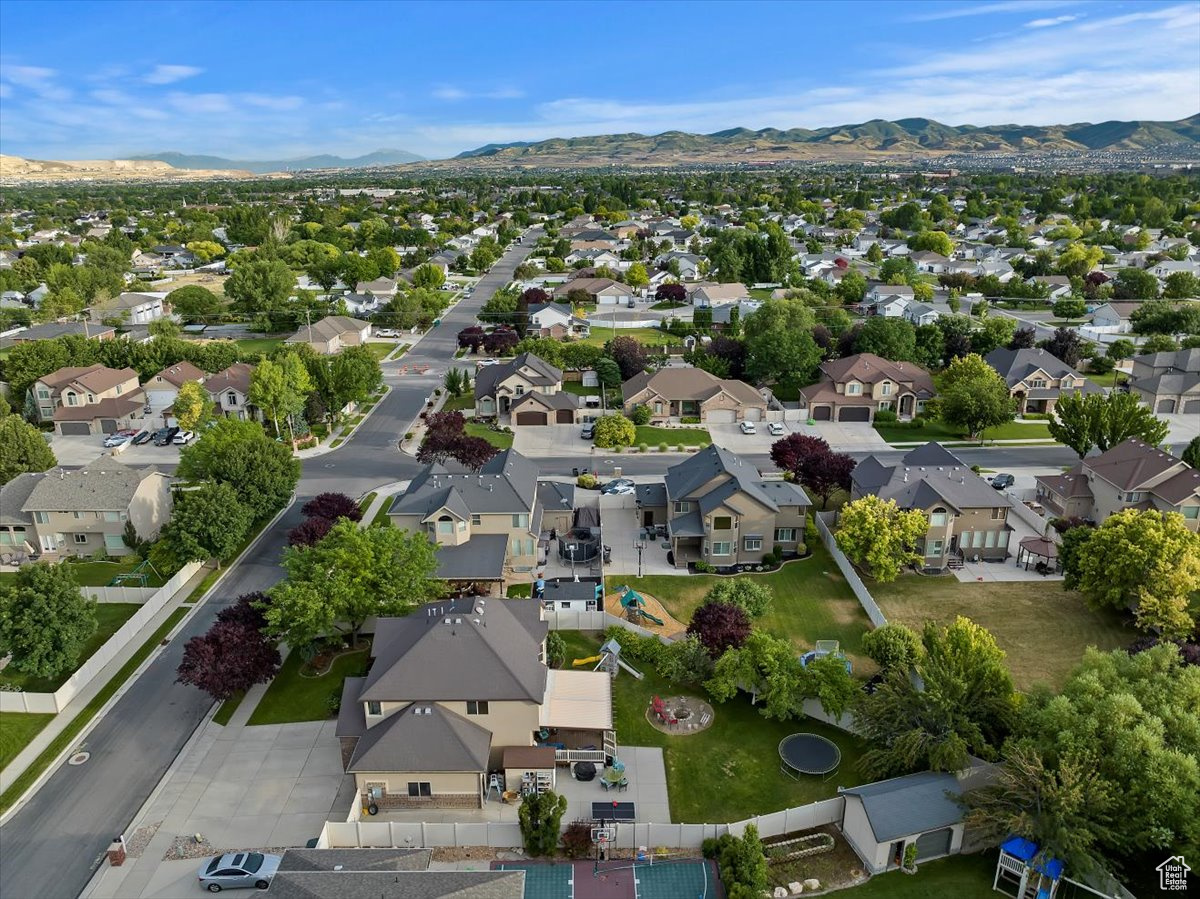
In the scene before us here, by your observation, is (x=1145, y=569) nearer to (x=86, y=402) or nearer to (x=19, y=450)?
(x=19, y=450)

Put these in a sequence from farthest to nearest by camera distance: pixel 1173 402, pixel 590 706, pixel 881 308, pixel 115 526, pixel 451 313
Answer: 1. pixel 451 313
2. pixel 881 308
3. pixel 1173 402
4. pixel 115 526
5. pixel 590 706

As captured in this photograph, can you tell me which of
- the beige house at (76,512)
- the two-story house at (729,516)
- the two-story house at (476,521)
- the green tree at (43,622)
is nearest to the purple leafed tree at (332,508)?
the two-story house at (476,521)

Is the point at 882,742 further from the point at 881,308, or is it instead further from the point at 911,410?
→ the point at 881,308

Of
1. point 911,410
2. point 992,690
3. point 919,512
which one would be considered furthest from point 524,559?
point 911,410

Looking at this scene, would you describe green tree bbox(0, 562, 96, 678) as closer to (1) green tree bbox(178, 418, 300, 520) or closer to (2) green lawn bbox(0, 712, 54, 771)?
(2) green lawn bbox(0, 712, 54, 771)

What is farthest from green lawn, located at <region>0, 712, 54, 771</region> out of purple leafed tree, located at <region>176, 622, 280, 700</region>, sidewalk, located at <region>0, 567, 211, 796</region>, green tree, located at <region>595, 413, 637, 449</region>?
green tree, located at <region>595, 413, 637, 449</region>

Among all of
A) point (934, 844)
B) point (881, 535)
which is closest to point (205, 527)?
point (881, 535)
